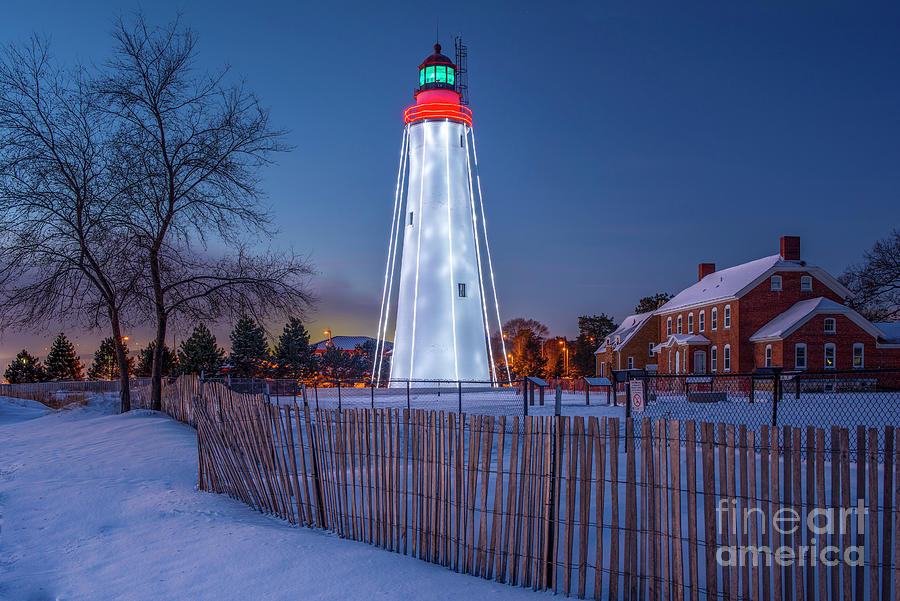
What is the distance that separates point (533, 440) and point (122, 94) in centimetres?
1831

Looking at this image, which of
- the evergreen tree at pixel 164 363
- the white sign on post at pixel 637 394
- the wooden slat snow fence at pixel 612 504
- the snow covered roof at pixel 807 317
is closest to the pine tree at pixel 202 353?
the evergreen tree at pixel 164 363

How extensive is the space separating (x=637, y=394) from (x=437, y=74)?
2094cm

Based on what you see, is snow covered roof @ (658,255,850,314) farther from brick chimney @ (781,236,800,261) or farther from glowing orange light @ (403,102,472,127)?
glowing orange light @ (403,102,472,127)

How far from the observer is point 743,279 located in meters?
39.6

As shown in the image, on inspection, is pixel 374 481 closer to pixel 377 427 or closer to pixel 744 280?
pixel 377 427

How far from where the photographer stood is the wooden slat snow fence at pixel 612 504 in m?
4.70

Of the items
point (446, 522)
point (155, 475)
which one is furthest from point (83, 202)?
point (446, 522)

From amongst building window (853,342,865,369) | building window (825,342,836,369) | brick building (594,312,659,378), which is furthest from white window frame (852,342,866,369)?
brick building (594,312,659,378)

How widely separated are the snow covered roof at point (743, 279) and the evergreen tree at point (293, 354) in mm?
36617

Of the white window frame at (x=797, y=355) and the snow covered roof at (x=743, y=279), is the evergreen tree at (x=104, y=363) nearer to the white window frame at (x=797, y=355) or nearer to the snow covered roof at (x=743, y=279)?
the snow covered roof at (x=743, y=279)

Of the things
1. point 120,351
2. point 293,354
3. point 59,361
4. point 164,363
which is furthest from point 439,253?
point 59,361

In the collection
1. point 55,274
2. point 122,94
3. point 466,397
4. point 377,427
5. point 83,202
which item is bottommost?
point 466,397

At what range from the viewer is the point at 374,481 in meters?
7.31

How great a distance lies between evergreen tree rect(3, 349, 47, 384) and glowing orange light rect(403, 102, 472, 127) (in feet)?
232
